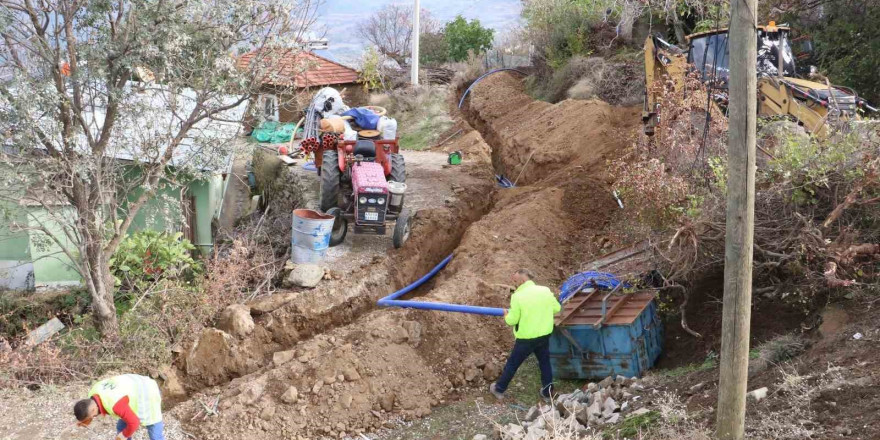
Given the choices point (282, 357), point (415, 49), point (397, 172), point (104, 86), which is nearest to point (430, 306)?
point (282, 357)

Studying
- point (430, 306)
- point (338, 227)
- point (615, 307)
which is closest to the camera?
point (615, 307)

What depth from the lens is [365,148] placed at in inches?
555

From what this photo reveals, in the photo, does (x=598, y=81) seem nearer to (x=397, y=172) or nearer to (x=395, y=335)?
(x=397, y=172)

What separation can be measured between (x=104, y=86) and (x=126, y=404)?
4.82 meters

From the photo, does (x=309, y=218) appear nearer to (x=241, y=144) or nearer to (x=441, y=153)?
(x=241, y=144)

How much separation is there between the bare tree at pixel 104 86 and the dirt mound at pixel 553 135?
8.51 m

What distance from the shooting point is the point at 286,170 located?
17.6 metres

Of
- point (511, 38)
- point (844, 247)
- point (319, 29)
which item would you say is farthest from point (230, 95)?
point (511, 38)

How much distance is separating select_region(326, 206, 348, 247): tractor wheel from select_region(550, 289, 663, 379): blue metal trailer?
17.0 feet

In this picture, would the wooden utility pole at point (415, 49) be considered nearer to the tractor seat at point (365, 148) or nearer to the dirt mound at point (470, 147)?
A: the dirt mound at point (470, 147)

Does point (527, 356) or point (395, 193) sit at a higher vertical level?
point (395, 193)

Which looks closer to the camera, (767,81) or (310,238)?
(767,81)

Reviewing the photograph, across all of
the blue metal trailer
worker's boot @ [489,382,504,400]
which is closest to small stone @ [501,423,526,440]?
worker's boot @ [489,382,504,400]

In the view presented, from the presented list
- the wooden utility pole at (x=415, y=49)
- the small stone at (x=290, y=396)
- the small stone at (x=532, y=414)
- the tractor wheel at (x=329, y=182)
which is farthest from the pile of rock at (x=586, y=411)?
the wooden utility pole at (x=415, y=49)
